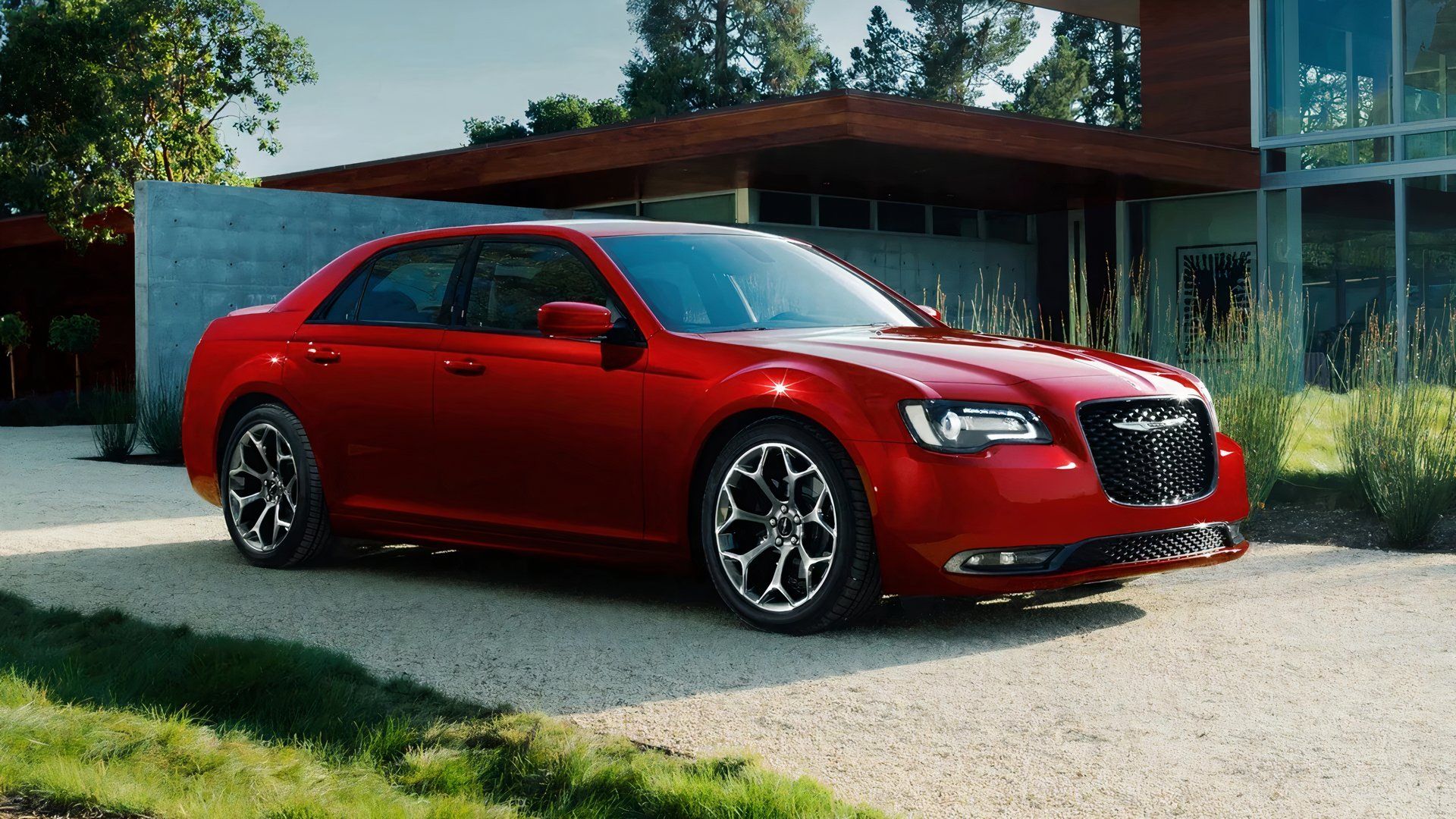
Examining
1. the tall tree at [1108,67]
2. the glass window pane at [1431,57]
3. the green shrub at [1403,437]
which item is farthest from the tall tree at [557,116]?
the green shrub at [1403,437]

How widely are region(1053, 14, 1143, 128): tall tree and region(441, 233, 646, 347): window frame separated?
52.5m

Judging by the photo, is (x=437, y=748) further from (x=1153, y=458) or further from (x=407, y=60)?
(x=407, y=60)

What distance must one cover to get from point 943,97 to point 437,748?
52.5 meters

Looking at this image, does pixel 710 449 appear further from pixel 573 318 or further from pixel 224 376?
pixel 224 376

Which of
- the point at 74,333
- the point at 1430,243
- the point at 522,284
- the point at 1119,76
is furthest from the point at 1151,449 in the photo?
the point at 1119,76

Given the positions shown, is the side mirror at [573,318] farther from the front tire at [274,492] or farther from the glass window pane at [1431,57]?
the glass window pane at [1431,57]

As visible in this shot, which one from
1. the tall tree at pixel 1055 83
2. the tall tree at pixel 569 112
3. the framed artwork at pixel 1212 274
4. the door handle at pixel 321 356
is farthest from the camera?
the tall tree at pixel 569 112

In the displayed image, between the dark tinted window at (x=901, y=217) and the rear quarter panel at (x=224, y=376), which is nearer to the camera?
the rear quarter panel at (x=224, y=376)

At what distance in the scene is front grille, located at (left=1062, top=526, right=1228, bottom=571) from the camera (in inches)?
218

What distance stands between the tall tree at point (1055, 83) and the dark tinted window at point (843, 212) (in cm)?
3229

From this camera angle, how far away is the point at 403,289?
7.18 meters

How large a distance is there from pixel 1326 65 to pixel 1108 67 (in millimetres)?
36663

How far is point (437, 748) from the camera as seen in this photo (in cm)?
400

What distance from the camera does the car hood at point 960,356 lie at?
A: 18.4 ft
